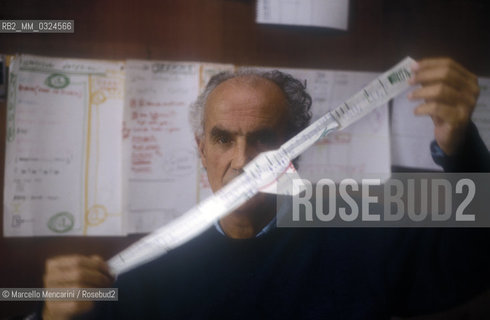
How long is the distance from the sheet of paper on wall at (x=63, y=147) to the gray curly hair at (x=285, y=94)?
165mm

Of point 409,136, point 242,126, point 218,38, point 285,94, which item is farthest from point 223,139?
point 409,136

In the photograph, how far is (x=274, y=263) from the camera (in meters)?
0.58

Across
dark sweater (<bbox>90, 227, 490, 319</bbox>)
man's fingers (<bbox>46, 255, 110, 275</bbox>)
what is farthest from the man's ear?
man's fingers (<bbox>46, 255, 110, 275</bbox>)

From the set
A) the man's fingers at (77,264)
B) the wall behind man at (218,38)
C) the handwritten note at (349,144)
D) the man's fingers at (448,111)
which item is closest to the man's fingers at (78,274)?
the man's fingers at (77,264)

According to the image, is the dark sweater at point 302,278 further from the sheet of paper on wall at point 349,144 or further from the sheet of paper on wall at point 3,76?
the sheet of paper on wall at point 3,76

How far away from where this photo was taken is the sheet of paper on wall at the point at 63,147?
2.15 ft

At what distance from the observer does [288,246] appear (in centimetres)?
60

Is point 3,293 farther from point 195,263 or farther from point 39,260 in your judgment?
point 195,263

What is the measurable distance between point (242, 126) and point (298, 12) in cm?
31

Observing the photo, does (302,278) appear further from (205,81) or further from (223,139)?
(205,81)

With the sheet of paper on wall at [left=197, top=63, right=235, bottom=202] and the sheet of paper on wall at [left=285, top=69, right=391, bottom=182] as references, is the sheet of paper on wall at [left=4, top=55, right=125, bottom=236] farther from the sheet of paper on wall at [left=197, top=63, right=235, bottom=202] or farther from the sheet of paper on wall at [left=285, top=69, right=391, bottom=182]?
the sheet of paper on wall at [left=285, top=69, right=391, bottom=182]

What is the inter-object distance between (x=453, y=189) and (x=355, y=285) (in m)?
0.25

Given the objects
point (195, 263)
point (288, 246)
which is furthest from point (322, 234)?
point (195, 263)

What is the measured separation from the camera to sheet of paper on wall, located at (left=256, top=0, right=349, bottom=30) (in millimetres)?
686
